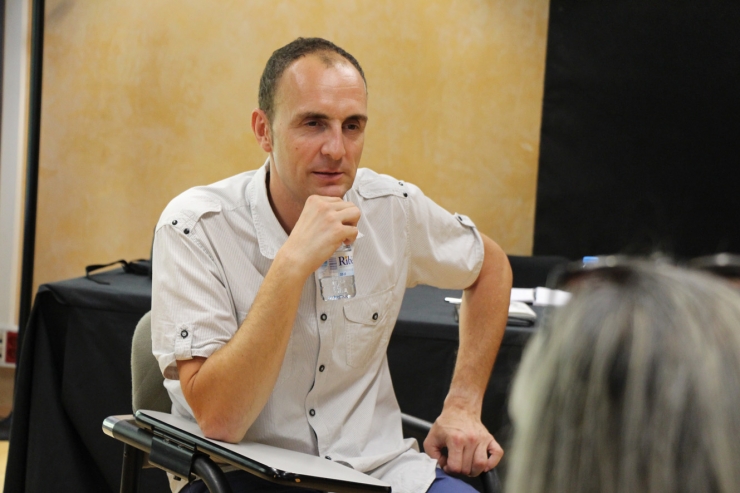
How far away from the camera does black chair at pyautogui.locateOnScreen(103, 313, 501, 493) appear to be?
129 cm

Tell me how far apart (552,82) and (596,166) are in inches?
19.0

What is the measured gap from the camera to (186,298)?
1.43m

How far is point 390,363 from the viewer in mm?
2314

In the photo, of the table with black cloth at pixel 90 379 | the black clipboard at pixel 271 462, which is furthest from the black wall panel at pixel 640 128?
the black clipboard at pixel 271 462

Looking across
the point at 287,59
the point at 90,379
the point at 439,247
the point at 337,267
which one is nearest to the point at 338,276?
the point at 337,267

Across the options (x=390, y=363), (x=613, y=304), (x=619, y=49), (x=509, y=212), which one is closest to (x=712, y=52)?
(x=619, y=49)

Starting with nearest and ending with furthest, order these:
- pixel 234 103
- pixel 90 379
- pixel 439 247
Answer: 1. pixel 439 247
2. pixel 90 379
3. pixel 234 103

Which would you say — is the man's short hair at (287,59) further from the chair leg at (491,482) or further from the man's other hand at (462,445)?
the chair leg at (491,482)

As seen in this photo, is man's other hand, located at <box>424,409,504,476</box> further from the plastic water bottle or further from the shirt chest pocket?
the plastic water bottle

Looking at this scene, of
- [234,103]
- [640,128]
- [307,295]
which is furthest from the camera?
[234,103]

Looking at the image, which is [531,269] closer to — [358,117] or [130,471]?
[358,117]

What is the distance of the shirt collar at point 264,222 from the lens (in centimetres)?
158

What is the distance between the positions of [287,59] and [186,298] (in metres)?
0.56

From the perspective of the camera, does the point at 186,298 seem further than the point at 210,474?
Yes
